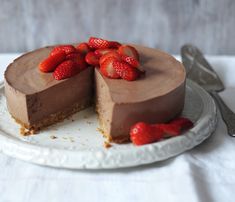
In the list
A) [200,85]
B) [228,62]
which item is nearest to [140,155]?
[200,85]

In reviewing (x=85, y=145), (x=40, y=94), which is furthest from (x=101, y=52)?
(x=85, y=145)

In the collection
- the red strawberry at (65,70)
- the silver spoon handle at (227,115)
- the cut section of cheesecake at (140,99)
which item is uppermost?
the red strawberry at (65,70)

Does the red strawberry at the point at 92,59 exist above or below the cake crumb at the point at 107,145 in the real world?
above

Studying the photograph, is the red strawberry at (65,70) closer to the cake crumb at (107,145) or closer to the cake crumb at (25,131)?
the cake crumb at (25,131)

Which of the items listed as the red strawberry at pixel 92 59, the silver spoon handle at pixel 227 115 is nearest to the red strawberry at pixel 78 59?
the red strawberry at pixel 92 59

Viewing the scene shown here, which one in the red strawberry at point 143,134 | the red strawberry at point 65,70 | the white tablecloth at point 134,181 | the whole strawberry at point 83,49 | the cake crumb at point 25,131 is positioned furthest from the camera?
the whole strawberry at point 83,49

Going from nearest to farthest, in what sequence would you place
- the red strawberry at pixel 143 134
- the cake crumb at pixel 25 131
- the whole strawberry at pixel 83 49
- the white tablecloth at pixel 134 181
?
the white tablecloth at pixel 134 181, the red strawberry at pixel 143 134, the cake crumb at pixel 25 131, the whole strawberry at pixel 83 49

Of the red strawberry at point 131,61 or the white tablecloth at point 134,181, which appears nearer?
the white tablecloth at point 134,181
